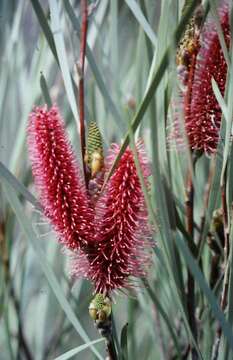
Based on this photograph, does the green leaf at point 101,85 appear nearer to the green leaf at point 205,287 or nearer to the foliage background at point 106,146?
the foliage background at point 106,146

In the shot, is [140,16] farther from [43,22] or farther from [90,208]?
[90,208]

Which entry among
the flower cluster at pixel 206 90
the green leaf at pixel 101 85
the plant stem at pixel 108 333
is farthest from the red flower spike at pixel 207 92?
the plant stem at pixel 108 333

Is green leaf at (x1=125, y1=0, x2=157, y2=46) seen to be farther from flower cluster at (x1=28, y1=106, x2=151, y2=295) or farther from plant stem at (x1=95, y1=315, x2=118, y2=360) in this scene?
plant stem at (x1=95, y1=315, x2=118, y2=360)

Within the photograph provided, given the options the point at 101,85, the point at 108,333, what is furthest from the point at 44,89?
the point at 108,333

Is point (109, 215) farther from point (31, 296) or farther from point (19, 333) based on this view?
point (31, 296)

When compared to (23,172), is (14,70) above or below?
above

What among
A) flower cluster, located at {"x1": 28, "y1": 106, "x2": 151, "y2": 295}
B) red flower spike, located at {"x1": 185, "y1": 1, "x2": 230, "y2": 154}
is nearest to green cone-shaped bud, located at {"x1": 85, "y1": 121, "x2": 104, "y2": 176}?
flower cluster, located at {"x1": 28, "y1": 106, "x2": 151, "y2": 295}

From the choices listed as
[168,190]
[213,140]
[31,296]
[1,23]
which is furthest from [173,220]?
[31,296]
